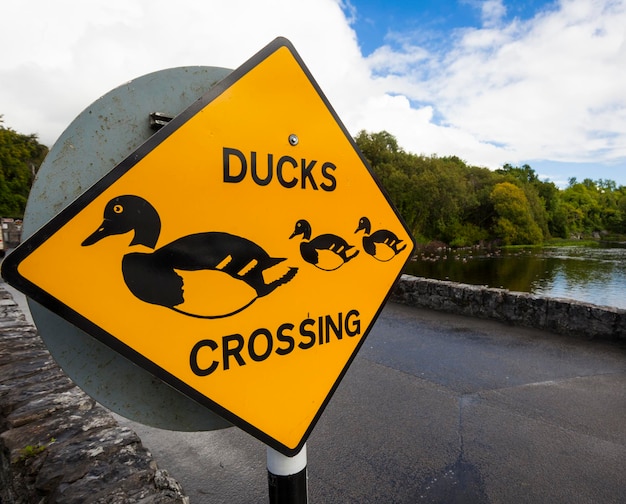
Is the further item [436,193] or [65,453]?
[436,193]

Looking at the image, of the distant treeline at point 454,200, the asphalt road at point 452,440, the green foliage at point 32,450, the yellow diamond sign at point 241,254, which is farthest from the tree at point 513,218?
the green foliage at point 32,450

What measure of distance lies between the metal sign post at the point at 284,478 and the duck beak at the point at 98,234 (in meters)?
0.66

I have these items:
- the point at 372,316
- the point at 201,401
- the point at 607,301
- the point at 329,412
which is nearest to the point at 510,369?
the point at 329,412

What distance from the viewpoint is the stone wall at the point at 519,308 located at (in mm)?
5523

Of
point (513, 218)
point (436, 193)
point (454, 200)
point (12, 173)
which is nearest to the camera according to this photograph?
point (12, 173)

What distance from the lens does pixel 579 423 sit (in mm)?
3438

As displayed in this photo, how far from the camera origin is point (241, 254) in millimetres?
850

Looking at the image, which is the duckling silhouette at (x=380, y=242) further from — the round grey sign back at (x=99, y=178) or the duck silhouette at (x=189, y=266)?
the round grey sign back at (x=99, y=178)

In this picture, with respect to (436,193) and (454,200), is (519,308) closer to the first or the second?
(436,193)

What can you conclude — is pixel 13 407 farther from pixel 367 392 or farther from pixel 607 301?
pixel 607 301

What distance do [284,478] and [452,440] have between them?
9.29 ft

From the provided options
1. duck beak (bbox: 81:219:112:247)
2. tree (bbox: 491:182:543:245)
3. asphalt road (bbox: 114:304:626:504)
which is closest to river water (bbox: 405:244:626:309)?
tree (bbox: 491:182:543:245)

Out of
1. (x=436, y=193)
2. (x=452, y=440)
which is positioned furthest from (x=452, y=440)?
(x=436, y=193)

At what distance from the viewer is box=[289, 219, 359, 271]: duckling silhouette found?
95cm
